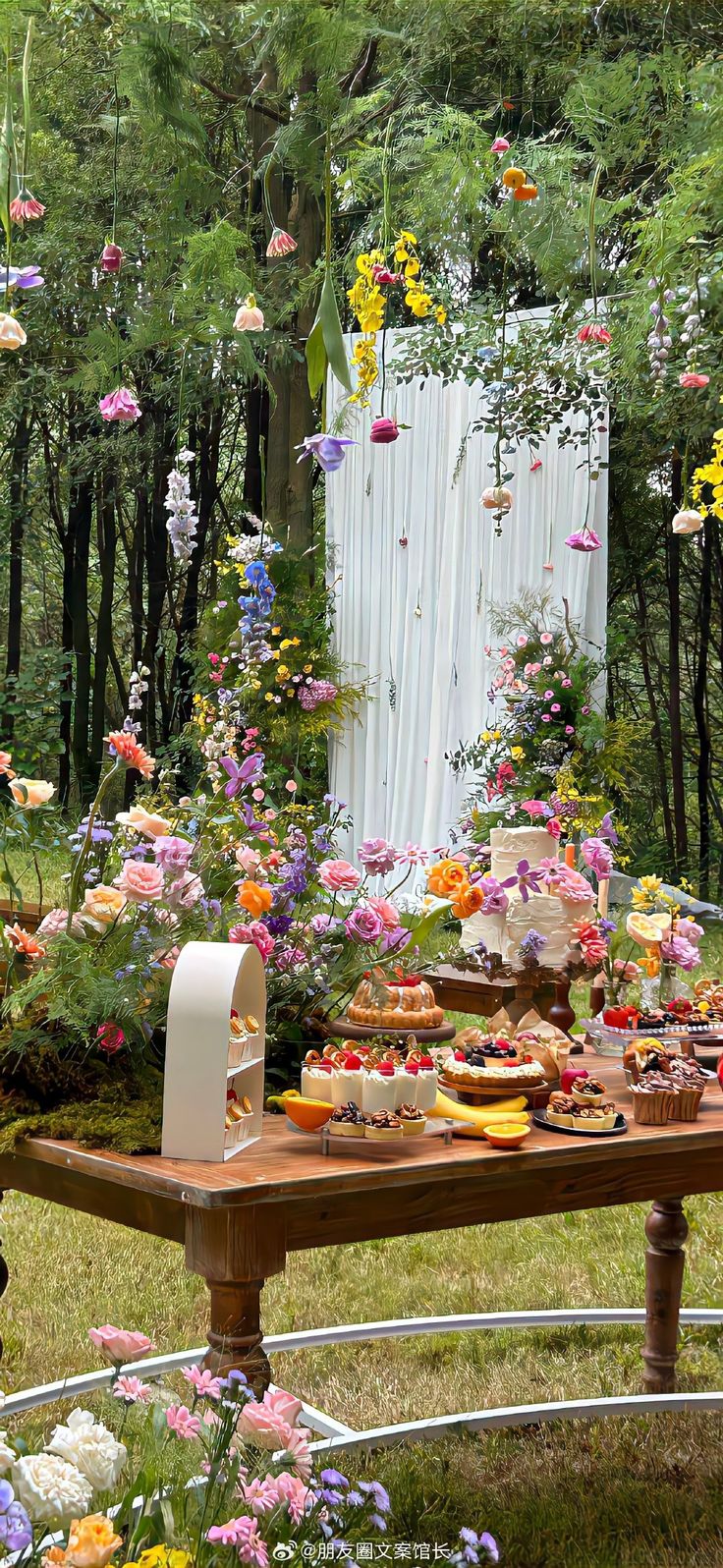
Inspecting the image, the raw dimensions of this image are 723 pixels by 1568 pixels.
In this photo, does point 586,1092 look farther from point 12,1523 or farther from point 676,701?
point 676,701

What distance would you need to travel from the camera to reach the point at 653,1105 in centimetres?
203

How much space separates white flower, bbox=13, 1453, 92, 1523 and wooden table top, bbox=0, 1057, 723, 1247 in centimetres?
57

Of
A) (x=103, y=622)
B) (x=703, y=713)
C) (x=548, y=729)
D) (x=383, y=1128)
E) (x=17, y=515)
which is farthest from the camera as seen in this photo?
(x=103, y=622)

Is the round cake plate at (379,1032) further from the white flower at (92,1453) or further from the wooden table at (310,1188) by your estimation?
the white flower at (92,1453)

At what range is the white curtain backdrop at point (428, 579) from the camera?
24.8ft

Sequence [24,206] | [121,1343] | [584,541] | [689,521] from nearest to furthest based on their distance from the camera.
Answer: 1. [121,1343]
2. [24,206]
3. [689,521]
4. [584,541]

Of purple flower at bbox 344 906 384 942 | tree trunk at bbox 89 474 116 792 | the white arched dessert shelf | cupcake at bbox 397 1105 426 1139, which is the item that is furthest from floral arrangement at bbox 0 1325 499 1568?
tree trunk at bbox 89 474 116 792

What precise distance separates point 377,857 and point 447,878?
0.16m

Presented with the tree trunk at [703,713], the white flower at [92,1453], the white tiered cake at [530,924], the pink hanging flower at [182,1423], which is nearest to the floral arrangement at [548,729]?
the tree trunk at [703,713]

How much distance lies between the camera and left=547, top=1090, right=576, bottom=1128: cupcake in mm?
1960

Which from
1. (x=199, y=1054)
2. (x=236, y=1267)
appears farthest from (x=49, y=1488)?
(x=199, y=1054)

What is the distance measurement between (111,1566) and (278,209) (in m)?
9.13

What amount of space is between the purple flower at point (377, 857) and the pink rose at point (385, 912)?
7cm

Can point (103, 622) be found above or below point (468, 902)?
above
